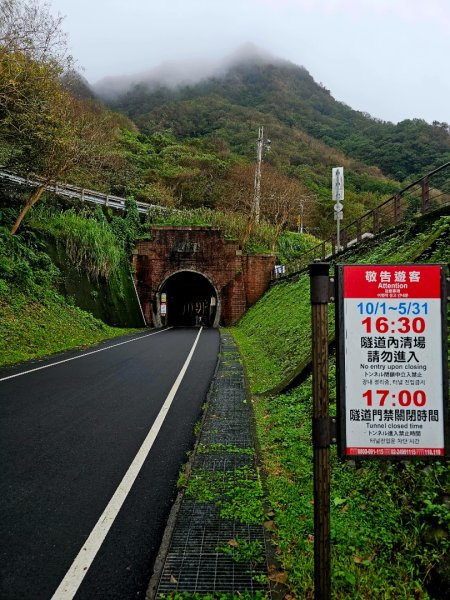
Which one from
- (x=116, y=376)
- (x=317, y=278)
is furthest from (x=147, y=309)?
(x=317, y=278)

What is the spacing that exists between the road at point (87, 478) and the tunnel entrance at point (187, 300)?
2532 centimetres

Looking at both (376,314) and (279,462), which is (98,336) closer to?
(279,462)

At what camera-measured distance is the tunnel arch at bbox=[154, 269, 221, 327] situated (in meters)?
34.0

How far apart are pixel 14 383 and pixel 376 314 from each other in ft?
29.6

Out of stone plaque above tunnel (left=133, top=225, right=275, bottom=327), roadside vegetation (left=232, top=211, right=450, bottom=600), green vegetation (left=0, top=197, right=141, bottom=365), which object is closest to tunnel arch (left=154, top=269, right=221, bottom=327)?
stone plaque above tunnel (left=133, top=225, right=275, bottom=327)

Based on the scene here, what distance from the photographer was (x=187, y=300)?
2047 inches

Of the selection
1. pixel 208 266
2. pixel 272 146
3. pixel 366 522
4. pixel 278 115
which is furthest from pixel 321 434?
pixel 278 115

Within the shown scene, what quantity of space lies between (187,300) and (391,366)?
49612 mm

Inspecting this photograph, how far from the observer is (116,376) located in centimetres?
1058

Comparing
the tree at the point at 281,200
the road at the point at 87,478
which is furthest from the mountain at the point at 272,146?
the road at the point at 87,478

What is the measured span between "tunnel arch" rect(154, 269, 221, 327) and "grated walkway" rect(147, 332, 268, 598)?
27.9 meters

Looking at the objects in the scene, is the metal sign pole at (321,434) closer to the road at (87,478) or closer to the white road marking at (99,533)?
the road at (87,478)

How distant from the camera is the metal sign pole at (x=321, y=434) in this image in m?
Result: 2.66

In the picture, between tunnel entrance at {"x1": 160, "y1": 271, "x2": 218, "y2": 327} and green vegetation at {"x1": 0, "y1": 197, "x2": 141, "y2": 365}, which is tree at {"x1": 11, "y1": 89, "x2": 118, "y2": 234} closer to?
green vegetation at {"x1": 0, "y1": 197, "x2": 141, "y2": 365}
